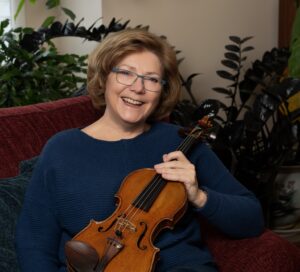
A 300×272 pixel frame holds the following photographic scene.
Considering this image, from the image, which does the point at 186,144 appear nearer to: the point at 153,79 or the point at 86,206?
the point at 153,79

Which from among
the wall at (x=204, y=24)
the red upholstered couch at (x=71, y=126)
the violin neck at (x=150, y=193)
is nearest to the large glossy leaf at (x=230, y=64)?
the wall at (x=204, y=24)

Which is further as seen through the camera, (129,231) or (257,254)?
(257,254)

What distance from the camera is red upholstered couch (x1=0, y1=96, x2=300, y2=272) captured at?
117 cm

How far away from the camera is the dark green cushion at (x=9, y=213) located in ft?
3.75

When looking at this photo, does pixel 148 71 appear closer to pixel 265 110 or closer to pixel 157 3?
pixel 265 110

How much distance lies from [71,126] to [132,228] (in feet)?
1.76

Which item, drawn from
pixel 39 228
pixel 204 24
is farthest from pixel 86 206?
pixel 204 24

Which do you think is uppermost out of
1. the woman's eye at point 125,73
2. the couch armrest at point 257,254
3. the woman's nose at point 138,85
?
the woman's eye at point 125,73

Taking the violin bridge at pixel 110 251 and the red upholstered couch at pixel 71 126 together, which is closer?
the violin bridge at pixel 110 251

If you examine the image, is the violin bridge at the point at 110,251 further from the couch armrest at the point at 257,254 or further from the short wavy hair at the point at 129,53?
the short wavy hair at the point at 129,53

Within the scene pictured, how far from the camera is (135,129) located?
134cm

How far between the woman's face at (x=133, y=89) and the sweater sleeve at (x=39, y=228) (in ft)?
0.78

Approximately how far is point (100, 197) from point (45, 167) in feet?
0.52

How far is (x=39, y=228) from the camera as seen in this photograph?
46.3 inches
